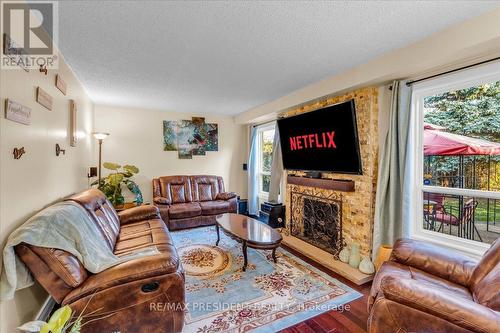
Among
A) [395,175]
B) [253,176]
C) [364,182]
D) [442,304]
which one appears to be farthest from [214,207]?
[442,304]

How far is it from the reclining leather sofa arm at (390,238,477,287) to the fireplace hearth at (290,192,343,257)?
114 centimetres

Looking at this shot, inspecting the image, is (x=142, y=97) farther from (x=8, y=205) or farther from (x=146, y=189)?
(x=8, y=205)

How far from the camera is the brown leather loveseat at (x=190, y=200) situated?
4.20 metres

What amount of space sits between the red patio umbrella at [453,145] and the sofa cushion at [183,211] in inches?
138

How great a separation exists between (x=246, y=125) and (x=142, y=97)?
260 centimetres

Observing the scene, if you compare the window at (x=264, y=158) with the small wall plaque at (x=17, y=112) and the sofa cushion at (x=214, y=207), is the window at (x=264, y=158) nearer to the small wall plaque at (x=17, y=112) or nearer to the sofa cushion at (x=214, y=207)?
the sofa cushion at (x=214, y=207)

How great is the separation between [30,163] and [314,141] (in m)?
2.93

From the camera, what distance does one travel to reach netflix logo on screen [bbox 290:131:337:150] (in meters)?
3.03

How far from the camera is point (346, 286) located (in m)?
2.40

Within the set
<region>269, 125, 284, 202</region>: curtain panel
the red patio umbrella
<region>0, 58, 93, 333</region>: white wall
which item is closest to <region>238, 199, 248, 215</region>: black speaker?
<region>269, 125, 284, 202</region>: curtain panel

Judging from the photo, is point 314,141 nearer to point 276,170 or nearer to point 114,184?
point 276,170

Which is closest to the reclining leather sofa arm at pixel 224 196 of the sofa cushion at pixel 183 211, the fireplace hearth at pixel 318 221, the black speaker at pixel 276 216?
the sofa cushion at pixel 183 211

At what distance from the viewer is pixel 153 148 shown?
4.93m

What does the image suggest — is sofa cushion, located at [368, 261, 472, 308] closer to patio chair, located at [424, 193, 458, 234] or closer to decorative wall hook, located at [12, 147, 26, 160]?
patio chair, located at [424, 193, 458, 234]
